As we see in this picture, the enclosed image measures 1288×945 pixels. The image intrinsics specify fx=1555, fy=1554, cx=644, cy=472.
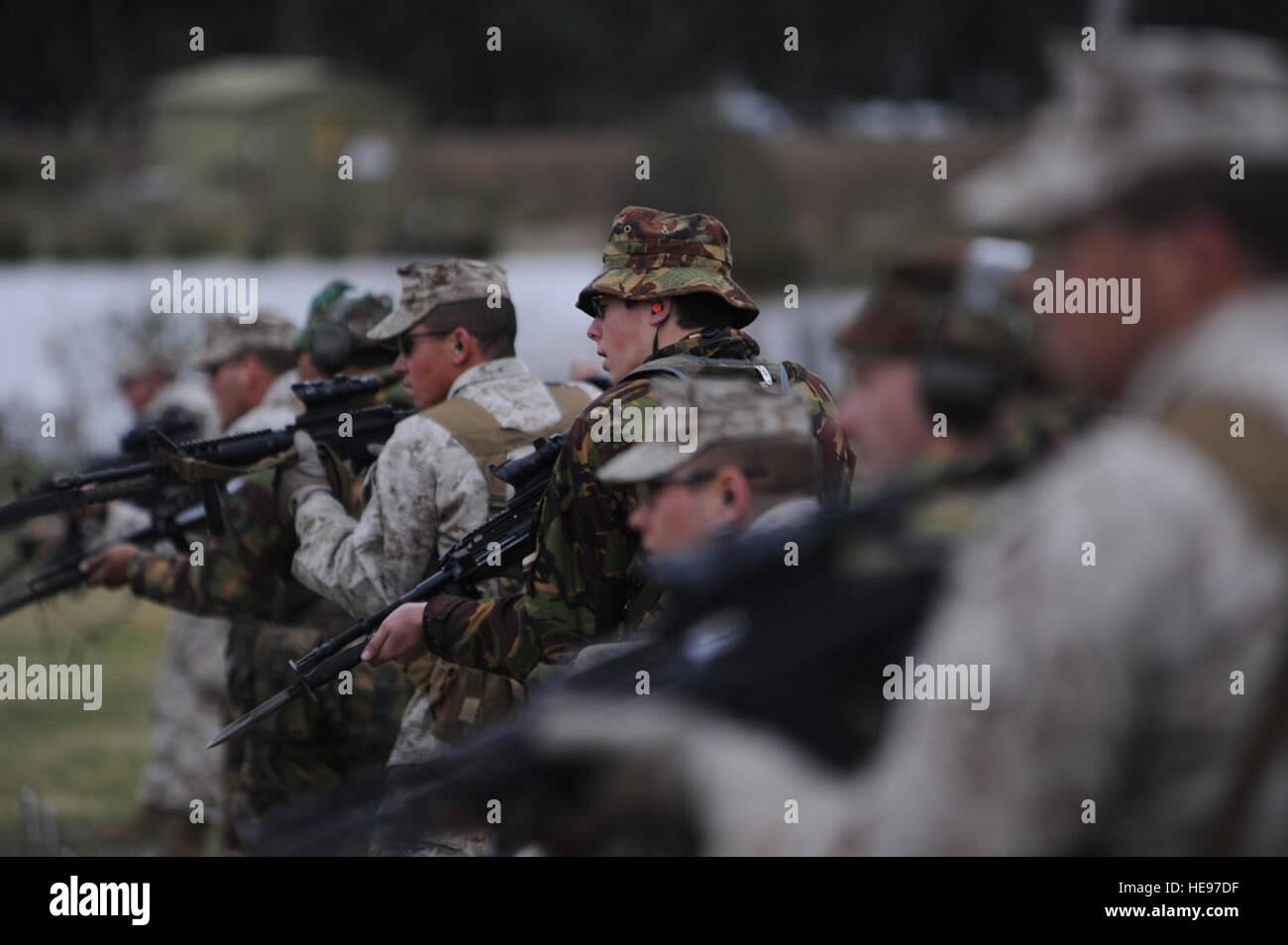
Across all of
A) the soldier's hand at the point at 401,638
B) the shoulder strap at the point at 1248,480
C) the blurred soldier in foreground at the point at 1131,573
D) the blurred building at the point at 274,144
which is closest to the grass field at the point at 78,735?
the soldier's hand at the point at 401,638

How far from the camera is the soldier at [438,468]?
14.4ft

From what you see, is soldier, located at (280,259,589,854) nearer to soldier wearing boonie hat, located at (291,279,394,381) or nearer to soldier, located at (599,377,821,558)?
soldier wearing boonie hat, located at (291,279,394,381)

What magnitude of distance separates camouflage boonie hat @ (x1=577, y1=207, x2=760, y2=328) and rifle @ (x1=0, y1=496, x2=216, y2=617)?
223cm

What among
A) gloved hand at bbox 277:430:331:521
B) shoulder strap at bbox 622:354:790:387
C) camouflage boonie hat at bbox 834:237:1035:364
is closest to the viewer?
camouflage boonie hat at bbox 834:237:1035:364

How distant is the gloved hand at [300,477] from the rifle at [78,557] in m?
0.51

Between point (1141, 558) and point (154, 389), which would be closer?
point (1141, 558)

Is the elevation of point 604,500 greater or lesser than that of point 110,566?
greater

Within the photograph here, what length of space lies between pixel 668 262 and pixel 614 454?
2.21 ft

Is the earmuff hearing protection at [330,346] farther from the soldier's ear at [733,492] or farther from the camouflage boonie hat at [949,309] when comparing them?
the camouflage boonie hat at [949,309]

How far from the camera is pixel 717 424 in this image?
113 inches

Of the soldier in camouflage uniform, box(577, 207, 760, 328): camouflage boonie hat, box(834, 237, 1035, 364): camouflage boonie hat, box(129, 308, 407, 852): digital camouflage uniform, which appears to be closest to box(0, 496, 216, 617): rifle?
the soldier in camouflage uniform

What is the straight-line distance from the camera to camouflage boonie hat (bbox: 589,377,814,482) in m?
2.87

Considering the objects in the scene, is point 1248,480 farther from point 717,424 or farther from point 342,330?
point 342,330

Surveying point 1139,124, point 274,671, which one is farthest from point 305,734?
point 1139,124
